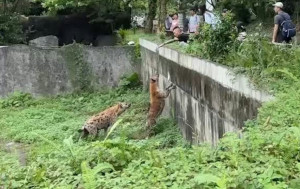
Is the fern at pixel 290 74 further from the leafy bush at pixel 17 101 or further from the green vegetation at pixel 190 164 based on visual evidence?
the leafy bush at pixel 17 101

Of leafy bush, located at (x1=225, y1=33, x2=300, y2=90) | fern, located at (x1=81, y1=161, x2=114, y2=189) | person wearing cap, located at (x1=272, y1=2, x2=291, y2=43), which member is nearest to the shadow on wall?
person wearing cap, located at (x1=272, y1=2, x2=291, y2=43)

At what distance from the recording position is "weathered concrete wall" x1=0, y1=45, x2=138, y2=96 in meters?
15.6

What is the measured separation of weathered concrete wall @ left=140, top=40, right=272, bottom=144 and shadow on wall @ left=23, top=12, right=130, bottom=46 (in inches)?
319

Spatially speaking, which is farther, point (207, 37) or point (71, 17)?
point (71, 17)

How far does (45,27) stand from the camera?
20891mm

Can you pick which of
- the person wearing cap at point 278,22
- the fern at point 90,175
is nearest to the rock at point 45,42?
the person wearing cap at point 278,22

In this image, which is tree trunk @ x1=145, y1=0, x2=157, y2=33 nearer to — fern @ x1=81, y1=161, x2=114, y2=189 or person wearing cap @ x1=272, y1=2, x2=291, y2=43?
person wearing cap @ x1=272, y1=2, x2=291, y2=43

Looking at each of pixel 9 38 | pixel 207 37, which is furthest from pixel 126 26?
pixel 207 37

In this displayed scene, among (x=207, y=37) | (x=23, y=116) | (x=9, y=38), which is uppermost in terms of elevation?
(x=207, y=37)

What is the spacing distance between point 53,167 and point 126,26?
16170 millimetres

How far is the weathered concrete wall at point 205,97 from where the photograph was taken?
21.2 ft

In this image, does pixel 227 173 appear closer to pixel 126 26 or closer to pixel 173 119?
pixel 173 119

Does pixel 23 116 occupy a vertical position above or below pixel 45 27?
below

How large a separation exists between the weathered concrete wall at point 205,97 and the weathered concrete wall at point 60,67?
388 centimetres
